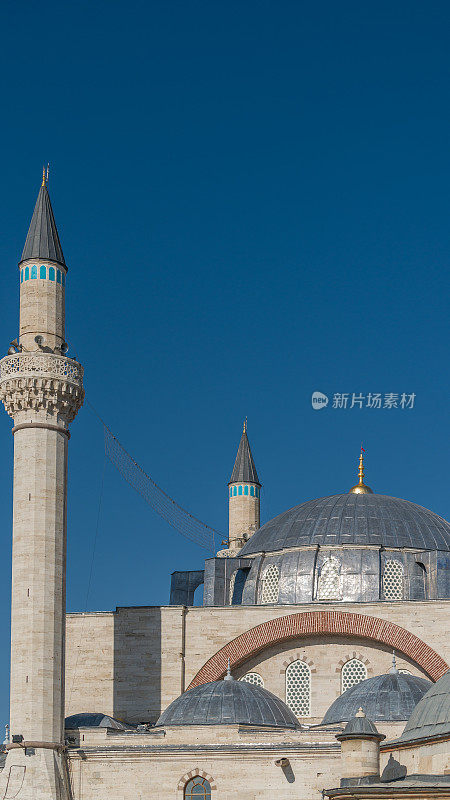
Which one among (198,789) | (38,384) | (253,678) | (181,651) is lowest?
(198,789)

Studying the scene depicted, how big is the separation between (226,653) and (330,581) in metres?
2.43

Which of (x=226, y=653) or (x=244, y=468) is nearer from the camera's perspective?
(x=226, y=653)

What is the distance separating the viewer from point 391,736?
2266cm

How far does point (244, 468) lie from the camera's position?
35.0 m

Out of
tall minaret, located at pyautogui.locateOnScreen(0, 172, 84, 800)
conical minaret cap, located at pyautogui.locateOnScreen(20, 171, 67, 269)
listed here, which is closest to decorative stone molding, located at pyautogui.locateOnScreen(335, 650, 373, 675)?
tall minaret, located at pyautogui.locateOnScreen(0, 172, 84, 800)

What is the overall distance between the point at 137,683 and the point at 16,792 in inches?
181

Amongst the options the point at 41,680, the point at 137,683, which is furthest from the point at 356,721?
the point at 137,683

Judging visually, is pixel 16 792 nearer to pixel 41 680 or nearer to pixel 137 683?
pixel 41 680

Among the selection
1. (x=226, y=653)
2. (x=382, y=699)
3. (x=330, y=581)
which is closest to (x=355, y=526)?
(x=330, y=581)

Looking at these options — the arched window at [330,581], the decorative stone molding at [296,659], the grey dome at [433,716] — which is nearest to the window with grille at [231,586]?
the arched window at [330,581]

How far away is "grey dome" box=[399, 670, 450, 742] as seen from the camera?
18484 mm

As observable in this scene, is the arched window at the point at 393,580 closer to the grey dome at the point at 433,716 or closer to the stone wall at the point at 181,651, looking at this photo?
the stone wall at the point at 181,651

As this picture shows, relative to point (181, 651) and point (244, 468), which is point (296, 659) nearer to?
point (181, 651)

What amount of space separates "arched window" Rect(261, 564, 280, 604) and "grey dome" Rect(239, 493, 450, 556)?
1.53 ft
